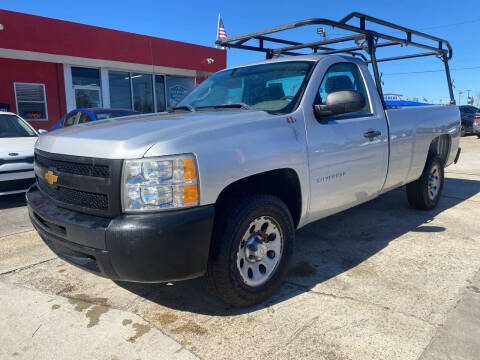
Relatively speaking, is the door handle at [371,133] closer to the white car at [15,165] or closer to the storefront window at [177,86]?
the white car at [15,165]

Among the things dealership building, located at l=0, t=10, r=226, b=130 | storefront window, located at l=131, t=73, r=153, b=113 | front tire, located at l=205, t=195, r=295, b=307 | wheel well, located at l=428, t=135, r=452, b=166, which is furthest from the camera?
storefront window, located at l=131, t=73, r=153, b=113

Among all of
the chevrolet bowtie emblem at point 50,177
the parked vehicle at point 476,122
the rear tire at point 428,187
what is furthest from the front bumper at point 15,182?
the parked vehicle at point 476,122

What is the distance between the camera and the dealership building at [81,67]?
12.1m

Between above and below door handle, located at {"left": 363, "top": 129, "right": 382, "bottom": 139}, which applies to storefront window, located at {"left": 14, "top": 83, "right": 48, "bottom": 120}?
above

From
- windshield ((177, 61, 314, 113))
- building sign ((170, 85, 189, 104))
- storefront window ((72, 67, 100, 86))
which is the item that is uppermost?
storefront window ((72, 67, 100, 86))

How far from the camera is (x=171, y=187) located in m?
2.21

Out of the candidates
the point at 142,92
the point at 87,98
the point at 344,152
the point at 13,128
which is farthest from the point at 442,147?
the point at 142,92

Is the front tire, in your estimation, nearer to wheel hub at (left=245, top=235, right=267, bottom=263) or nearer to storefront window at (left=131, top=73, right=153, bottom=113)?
wheel hub at (left=245, top=235, right=267, bottom=263)

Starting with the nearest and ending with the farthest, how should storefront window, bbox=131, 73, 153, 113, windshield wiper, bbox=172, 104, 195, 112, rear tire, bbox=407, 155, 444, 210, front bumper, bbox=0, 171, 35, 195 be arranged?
windshield wiper, bbox=172, 104, 195, 112 → rear tire, bbox=407, 155, 444, 210 → front bumper, bbox=0, 171, 35, 195 → storefront window, bbox=131, 73, 153, 113

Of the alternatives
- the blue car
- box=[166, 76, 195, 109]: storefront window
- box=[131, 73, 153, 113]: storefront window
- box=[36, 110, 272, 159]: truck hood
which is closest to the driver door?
box=[36, 110, 272, 159]: truck hood

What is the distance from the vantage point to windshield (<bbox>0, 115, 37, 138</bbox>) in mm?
6655

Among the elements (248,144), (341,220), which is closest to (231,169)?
(248,144)

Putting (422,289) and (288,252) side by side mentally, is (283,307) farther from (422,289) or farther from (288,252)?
(422,289)

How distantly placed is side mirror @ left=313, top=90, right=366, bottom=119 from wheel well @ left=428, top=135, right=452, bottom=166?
2595 millimetres
